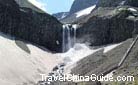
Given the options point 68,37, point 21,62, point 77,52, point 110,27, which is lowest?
point 68,37

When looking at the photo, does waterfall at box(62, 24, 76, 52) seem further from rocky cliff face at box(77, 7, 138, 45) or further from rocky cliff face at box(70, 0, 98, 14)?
rocky cliff face at box(70, 0, 98, 14)

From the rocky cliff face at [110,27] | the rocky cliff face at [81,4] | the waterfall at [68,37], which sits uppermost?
the rocky cliff face at [110,27]

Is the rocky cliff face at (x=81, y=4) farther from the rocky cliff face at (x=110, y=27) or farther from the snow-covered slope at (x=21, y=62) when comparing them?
the snow-covered slope at (x=21, y=62)

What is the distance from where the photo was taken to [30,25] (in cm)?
9700

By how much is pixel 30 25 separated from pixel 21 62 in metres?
24.2

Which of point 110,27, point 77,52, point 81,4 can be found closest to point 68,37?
point 77,52

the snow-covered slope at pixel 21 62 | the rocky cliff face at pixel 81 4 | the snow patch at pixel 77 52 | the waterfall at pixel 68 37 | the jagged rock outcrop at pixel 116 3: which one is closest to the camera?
the snow-covered slope at pixel 21 62

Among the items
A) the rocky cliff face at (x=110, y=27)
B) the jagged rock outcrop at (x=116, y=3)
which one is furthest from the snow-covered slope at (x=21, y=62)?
the jagged rock outcrop at (x=116, y=3)

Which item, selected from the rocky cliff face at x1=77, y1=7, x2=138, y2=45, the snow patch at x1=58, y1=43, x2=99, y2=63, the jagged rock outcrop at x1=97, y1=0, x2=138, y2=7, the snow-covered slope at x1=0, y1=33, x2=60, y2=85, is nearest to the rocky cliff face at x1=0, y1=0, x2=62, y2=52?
the snow-covered slope at x1=0, y1=33, x2=60, y2=85

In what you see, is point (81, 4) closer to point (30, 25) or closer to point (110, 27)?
point (30, 25)

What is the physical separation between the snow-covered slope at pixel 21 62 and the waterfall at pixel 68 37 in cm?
786

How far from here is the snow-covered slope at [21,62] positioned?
63713 mm

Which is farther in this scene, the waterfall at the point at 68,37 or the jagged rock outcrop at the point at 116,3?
the jagged rock outcrop at the point at 116,3

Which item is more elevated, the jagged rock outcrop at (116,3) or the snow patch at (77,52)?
the jagged rock outcrop at (116,3)
